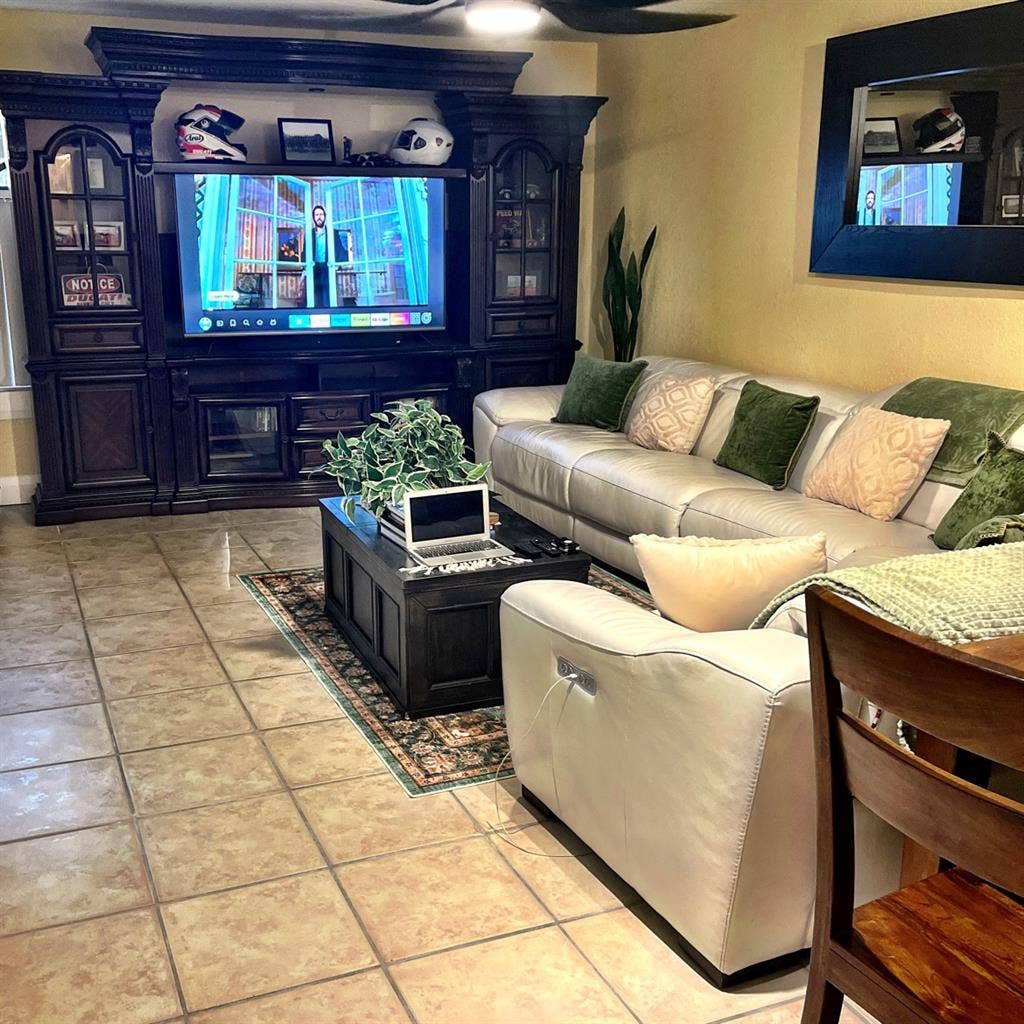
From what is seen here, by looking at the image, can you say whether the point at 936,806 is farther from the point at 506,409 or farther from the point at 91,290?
the point at 91,290

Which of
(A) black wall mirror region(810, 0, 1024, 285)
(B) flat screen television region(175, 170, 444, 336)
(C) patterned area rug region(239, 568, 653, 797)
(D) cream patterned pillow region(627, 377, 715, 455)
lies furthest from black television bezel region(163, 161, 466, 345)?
(A) black wall mirror region(810, 0, 1024, 285)

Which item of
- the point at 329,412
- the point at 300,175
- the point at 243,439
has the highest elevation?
the point at 300,175

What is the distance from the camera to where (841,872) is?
159 cm

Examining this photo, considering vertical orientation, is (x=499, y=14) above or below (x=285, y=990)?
above

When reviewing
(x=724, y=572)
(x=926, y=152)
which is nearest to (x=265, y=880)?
(x=724, y=572)

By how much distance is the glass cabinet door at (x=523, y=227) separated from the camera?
250 inches

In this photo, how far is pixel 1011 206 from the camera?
4051 millimetres

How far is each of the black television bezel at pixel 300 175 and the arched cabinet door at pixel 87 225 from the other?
27 centimetres

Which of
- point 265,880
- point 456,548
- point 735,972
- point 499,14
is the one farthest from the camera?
point 499,14

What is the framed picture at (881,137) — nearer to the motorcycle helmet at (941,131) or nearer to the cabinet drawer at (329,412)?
the motorcycle helmet at (941,131)

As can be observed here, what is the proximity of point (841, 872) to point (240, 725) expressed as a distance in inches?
88.6

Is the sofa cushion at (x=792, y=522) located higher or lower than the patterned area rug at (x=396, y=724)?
higher

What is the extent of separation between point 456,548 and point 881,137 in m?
2.54

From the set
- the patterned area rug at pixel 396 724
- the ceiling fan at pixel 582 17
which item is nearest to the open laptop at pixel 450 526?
the patterned area rug at pixel 396 724
